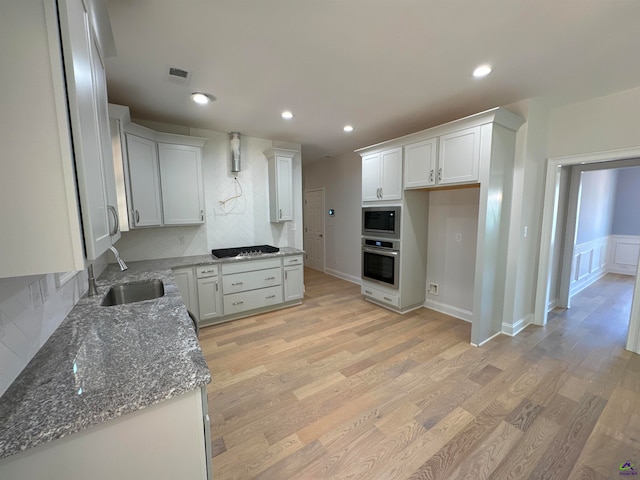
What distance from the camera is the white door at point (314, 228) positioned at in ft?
20.1

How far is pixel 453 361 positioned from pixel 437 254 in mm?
1596

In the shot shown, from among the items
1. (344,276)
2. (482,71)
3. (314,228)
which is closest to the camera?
(482,71)

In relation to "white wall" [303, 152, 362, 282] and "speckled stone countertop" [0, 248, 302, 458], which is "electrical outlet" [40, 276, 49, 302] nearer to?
"speckled stone countertop" [0, 248, 302, 458]

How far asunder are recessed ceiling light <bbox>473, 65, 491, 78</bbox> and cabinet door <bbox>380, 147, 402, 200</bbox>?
4.08 ft

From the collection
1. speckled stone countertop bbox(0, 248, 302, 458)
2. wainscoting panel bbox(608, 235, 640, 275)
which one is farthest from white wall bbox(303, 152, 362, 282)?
wainscoting panel bbox(608, 235, 640, 275)

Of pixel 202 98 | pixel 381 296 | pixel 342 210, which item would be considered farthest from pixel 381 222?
pixel 202 98

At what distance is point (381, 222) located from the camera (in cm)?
371

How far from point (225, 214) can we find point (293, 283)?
1.44 m

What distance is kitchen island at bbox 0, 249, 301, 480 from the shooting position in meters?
0.75

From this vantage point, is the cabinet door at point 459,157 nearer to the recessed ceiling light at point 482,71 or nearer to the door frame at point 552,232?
the recessed ceiling light at point 482,71

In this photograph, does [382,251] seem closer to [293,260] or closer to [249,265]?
[293,260]

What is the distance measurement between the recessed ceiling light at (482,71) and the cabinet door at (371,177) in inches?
62.4

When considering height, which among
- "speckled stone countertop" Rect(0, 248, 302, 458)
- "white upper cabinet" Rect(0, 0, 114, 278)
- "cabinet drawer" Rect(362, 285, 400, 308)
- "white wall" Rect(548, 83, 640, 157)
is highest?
"white wall" Rect(548, 83, 640, 157)

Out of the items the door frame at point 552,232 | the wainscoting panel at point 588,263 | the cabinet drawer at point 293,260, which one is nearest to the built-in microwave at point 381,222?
the cabinet drawer at point 293,260
